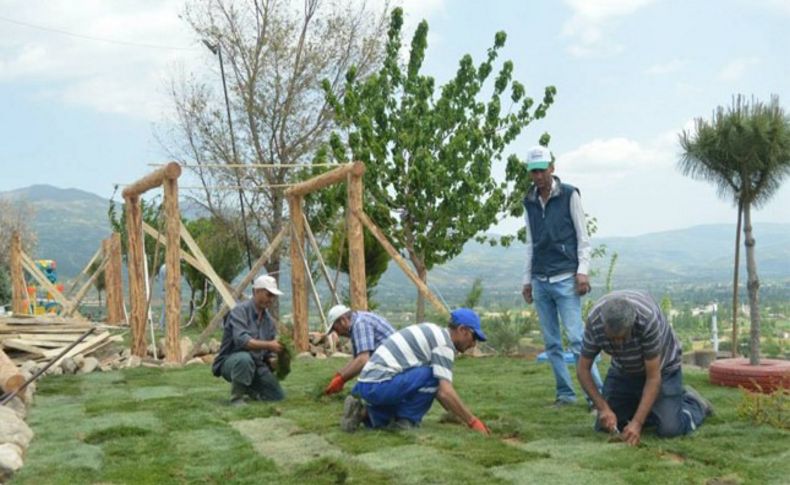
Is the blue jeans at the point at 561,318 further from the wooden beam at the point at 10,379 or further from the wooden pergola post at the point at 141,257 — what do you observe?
the wooden pergola post at the point at 141,257

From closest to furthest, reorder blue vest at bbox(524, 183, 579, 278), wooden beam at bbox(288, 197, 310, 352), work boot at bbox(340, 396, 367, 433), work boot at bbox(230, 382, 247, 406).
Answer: work boot at bbox(340, 396, 367, 433) < blue vest at bbox(524, 183, 579, 278) < work boot at bbox(230, 382, 247, 406) < wooden beam at bbox(288, 197, 310, 352)

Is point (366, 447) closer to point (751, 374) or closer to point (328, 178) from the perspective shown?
point (751, 374)

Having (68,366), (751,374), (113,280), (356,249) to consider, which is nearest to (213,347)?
(68,366)

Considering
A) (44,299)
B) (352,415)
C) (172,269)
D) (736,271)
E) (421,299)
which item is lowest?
(352,415)

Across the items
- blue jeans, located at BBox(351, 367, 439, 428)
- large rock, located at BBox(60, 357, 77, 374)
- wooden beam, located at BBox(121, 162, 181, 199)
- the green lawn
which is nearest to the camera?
the green lawn

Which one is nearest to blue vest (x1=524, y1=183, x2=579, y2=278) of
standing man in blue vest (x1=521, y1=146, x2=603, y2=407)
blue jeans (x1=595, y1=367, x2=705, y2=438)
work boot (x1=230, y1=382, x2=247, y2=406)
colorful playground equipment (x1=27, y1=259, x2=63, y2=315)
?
standing man in blue vest (x1=521, y1=146, x2=603, y2=407)

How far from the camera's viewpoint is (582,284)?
736cm

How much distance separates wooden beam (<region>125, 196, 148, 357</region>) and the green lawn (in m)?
5.49

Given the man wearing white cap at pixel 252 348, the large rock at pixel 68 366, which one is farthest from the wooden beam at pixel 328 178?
the man wearing white cap at pixel 252 348

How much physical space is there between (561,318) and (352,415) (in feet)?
6.32

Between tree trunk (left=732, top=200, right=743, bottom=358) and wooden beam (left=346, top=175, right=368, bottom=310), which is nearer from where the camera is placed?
tree trunk (left=732, top=200, right=743, bottom=358)

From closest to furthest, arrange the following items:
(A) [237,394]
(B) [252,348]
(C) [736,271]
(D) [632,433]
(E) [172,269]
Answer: (D) [632,433], (B) [252,348], (A) [237,394], (C) [736,271], (E) [172,269]

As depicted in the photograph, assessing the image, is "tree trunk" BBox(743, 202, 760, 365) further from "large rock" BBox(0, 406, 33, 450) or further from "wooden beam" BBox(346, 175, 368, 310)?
"large rock" BBox(0, 406, 33, 450)

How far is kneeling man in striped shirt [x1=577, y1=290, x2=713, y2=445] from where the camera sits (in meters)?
5.82
